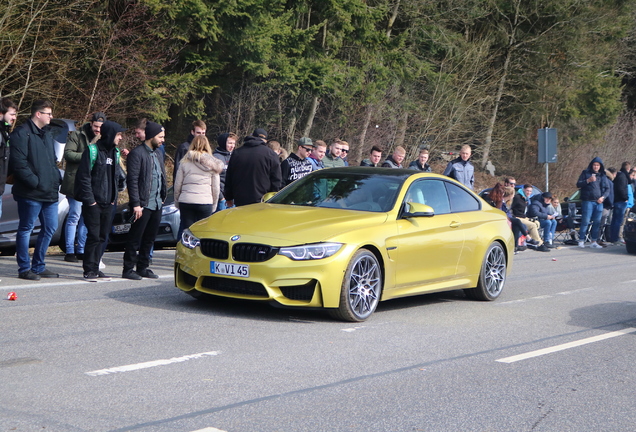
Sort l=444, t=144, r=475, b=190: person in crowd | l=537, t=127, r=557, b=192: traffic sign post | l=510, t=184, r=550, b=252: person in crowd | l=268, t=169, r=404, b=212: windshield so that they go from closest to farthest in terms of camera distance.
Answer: l=268, t=169, r=404, b=212: windshield < l=444, t=144, r=475, b=190: person in crowd < l=510, t=184, r=550, b=252: person in crowd < l=537, t=127, r=557, b=192: traffic sign post

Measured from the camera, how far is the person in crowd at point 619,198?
22.1 meters

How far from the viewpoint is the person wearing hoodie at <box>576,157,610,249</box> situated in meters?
21.2

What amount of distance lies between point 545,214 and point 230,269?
1415 centimetres

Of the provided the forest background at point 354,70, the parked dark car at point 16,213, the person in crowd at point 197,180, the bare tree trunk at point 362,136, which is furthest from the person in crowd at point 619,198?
the parked dark car at point 16,213

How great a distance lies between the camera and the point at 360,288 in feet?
27.4

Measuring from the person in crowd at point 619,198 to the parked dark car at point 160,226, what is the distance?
12.5 meters

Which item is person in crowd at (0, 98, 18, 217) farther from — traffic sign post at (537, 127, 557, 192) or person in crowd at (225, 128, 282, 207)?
traffic sign post at (537, 127, 557, 192)

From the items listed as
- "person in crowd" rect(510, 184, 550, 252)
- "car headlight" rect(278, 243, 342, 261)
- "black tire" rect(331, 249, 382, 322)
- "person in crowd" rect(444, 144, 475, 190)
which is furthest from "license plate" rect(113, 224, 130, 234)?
"person in crowd" rect(510, 184, 550, 252)

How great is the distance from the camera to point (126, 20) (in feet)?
67.8

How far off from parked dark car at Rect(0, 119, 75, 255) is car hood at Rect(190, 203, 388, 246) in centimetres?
382

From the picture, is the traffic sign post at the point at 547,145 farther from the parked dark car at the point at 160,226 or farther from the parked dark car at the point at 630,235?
the parked dark car at the point at 160,226

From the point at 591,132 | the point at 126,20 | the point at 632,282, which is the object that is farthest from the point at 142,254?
the point at 591,132

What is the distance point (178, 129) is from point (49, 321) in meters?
18.5

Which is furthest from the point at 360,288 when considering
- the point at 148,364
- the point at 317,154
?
the point at 317,154
